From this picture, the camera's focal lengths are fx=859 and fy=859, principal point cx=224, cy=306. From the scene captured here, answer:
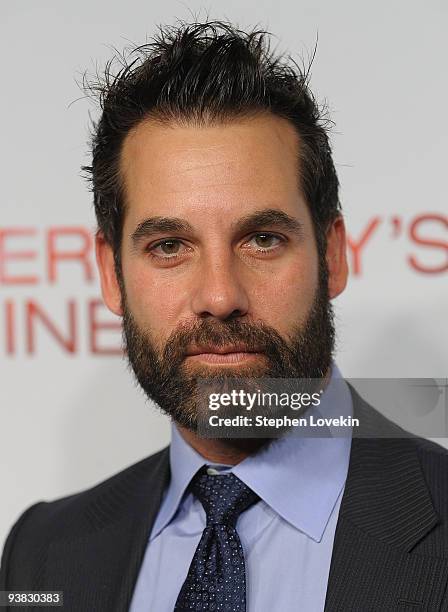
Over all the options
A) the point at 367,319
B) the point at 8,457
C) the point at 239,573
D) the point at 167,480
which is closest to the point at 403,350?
the point at 367,319

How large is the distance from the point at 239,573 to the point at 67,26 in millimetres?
1229

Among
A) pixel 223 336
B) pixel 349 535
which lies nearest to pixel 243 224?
pixel 223 336

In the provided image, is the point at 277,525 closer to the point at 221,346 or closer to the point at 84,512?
the point at 221,346

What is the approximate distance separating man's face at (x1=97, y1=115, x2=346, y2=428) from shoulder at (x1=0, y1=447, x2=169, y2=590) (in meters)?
0.21

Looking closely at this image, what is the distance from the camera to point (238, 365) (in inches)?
45.1

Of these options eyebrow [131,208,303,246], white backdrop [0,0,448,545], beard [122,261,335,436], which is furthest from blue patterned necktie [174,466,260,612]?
white backdrop [0,0,448,545]

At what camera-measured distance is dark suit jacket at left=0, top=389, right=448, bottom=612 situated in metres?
1.06

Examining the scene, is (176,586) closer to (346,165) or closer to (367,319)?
(367,319)

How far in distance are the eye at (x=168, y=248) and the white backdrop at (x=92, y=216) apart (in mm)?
579

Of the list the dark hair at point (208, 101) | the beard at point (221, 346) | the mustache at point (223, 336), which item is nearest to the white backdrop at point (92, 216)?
the dark hair at point (208, 101)

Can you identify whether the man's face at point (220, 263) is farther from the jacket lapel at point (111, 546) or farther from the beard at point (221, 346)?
the jacket lapel at point (111, 546)

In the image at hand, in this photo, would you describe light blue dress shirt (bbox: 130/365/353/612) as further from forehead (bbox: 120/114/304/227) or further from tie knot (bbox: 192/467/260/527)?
forehead (bbox: 120/114/304/227)

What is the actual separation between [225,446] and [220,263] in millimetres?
267

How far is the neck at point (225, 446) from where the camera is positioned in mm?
1200
